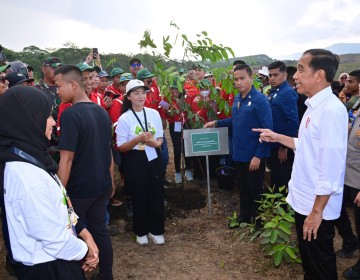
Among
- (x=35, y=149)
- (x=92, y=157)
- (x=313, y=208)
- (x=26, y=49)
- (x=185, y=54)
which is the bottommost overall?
(x=313, y=208)

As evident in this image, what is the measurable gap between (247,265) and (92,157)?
2.17m

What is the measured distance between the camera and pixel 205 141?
4.39m

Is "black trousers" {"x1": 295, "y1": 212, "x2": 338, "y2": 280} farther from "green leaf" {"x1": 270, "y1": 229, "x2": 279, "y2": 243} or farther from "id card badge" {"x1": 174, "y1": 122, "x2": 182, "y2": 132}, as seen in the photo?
"id card badge" {"x1": 174, "y1": 122, "x2": 182, "y2": 132}

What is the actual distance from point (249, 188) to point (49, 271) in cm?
299

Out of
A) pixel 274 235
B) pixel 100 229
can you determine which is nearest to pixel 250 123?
pixel 274 235

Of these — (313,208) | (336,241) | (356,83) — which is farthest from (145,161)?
(356,83)

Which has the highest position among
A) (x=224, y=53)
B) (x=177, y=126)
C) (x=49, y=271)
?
(x=224, y=53)

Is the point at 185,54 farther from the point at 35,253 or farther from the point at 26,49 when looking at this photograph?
the point at 26,49

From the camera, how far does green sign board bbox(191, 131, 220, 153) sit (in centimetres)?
438

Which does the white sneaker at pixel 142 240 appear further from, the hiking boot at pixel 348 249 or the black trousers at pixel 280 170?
the hiking boot at pixel 348 249

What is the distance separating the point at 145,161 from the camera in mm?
3719

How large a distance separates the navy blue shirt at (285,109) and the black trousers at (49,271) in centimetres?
347

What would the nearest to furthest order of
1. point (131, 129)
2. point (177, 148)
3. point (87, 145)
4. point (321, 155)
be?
point (321, 155) → point (87, 145) → point (131, 129) → point (177, 148)

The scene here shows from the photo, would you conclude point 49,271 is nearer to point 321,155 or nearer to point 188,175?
point 321,155
